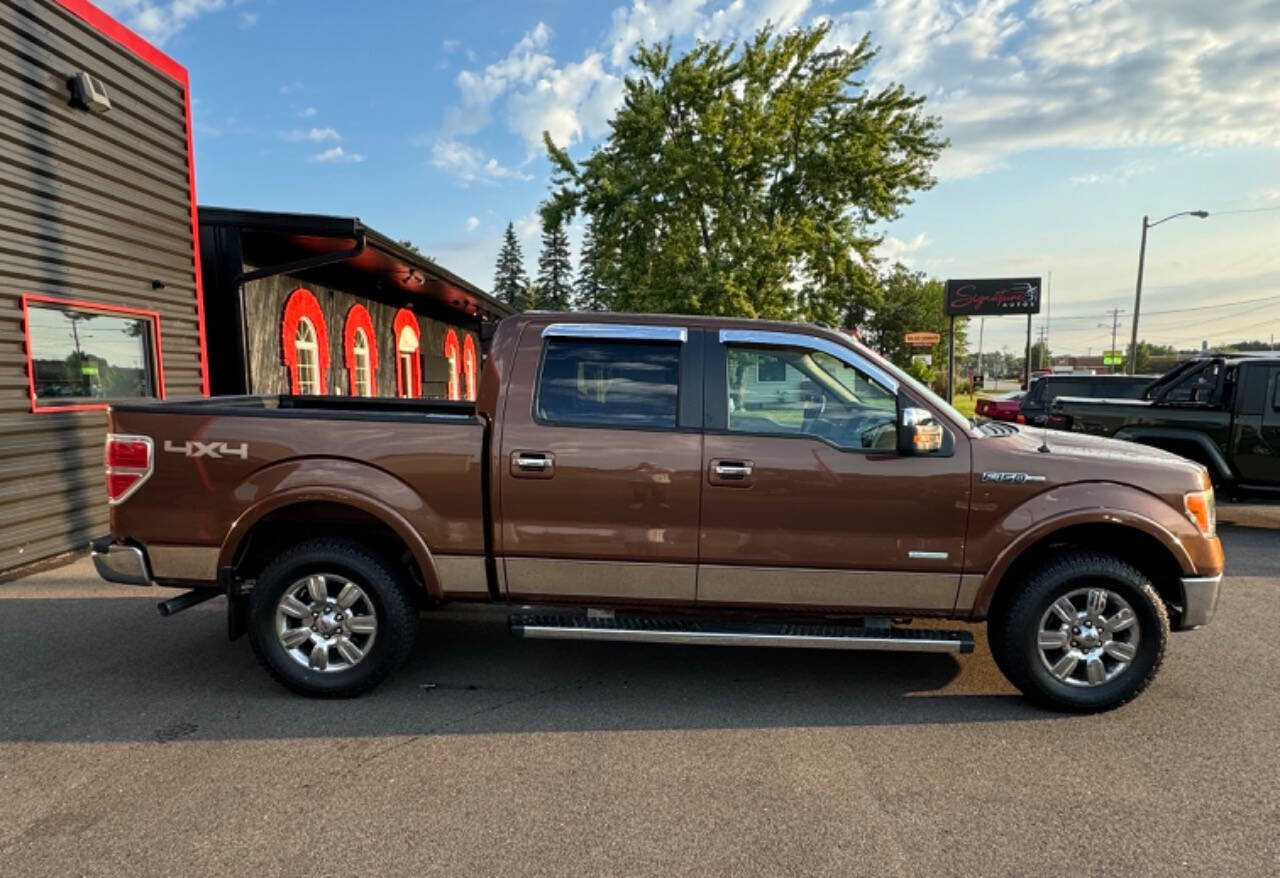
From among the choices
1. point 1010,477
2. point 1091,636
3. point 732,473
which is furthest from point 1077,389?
point 732,473

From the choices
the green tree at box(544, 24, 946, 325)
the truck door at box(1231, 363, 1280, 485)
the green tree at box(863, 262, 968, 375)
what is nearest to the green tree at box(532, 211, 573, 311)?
the green tree at box(863, 262, 968, 375)

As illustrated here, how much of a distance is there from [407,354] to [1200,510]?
614 inches

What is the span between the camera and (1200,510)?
3.63 meters

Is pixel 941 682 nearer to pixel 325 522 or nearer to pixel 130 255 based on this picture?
pixel 325 522

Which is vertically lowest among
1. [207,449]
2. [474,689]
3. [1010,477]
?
[474,689]

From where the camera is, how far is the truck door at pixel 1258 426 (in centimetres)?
754

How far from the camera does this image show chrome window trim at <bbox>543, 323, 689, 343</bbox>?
380 cm

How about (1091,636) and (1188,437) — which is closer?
(1091,636)

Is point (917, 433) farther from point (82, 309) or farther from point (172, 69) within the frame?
point (172, 69)

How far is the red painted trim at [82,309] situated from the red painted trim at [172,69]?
825mm

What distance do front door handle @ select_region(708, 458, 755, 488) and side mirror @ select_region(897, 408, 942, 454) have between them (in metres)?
0.77

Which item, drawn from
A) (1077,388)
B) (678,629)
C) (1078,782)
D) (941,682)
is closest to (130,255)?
(678,629)

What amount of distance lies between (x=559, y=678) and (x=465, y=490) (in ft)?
4.27
